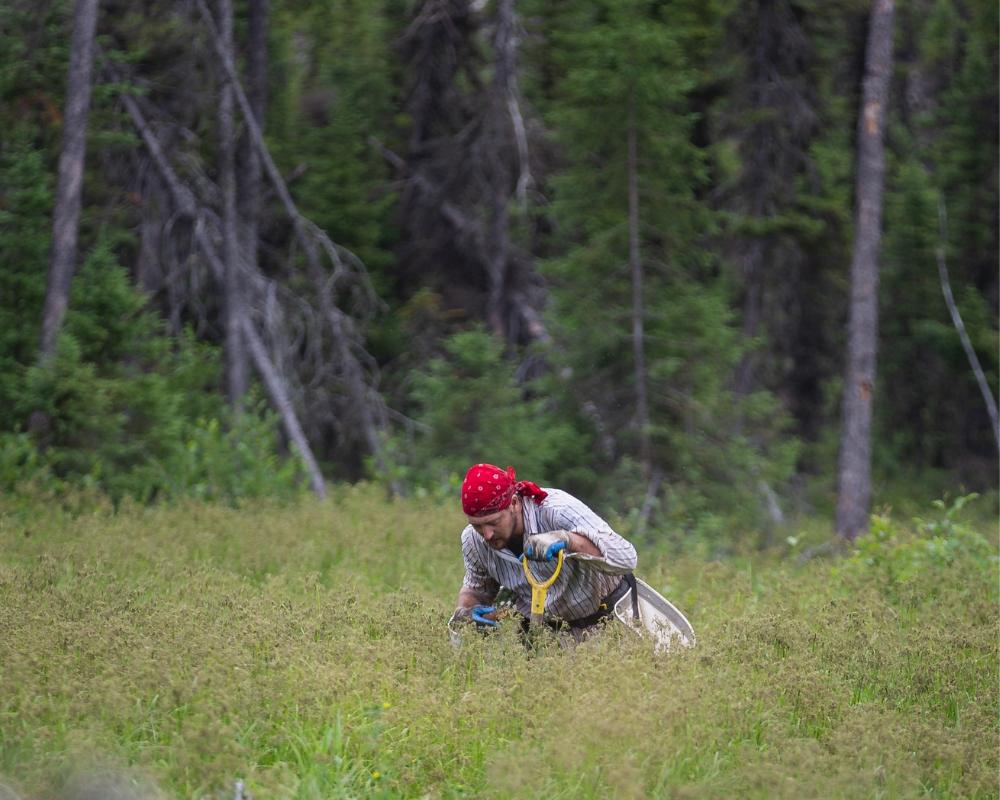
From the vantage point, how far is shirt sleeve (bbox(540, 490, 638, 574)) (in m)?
6.51

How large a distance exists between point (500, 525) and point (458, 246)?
13.2m

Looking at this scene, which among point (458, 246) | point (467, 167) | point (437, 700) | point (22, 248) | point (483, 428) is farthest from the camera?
point (458, 246)

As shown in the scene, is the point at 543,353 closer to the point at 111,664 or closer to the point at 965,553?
the point at 965,553

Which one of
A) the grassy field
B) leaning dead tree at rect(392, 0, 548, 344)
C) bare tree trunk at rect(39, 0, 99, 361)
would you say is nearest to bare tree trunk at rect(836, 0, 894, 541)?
leaning dead tree at rect(392, 0, 548, 344)

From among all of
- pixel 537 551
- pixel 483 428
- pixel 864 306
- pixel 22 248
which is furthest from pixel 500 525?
pixel 864 306

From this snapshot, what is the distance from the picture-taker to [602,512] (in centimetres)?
1509

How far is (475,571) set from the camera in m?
7.15

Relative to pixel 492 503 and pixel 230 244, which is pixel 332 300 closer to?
pixel 230 244

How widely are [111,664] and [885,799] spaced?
3280mm

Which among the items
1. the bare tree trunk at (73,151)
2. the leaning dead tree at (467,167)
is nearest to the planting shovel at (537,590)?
the bare tree trunk at (73,151)

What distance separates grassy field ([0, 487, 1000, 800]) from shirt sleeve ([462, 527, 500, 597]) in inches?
15.2

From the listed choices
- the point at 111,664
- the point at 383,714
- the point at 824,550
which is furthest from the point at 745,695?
the point at 824,550

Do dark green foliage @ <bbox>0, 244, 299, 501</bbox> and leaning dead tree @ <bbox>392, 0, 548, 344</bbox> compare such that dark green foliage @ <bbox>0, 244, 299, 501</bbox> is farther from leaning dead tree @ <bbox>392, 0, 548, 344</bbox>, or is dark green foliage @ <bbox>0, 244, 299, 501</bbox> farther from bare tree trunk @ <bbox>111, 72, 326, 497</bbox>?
leaning dead tree @ <bbox>392, 0, 548, 344</bbox>

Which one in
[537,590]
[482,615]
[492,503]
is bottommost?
[482,615]
